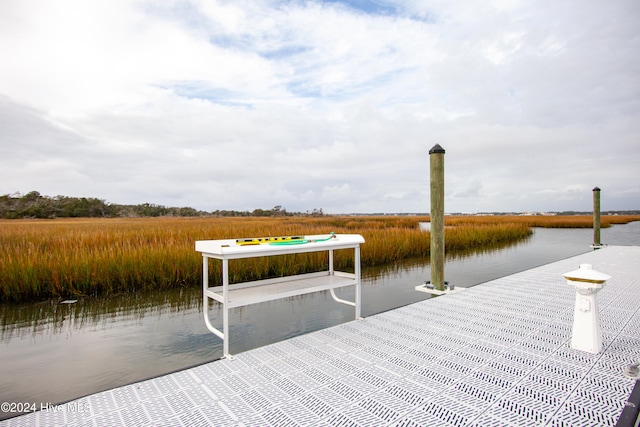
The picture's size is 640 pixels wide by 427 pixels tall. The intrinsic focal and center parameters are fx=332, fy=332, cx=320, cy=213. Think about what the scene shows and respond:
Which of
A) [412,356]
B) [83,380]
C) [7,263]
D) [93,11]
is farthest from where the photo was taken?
[93,11]

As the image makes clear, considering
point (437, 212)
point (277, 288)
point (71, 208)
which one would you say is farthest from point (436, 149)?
point (71, 208)

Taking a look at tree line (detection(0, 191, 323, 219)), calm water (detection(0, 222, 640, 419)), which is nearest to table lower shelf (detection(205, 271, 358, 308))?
calm water (detection(0, 222, 640, 419))

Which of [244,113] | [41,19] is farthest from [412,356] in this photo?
[244,113]

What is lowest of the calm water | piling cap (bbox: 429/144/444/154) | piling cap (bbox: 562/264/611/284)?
the calm water

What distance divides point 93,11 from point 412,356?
7059mm

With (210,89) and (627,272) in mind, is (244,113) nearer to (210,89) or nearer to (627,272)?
(210,89)

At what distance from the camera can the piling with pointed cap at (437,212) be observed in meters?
4.21

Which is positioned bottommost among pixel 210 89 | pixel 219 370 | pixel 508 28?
pixel 219 370

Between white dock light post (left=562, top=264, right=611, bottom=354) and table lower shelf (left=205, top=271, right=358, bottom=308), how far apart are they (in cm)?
166

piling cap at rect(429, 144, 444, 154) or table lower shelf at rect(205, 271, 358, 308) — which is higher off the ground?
piling cap at rect(429, 144, 444, 154)

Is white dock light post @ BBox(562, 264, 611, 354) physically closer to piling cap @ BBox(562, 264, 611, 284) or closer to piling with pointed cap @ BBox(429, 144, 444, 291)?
piling cap @ BBox(562, 264, 611, 284)

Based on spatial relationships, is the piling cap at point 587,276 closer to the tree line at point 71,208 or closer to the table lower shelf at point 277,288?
the table lower shelf at point 277,288

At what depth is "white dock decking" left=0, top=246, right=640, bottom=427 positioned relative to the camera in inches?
58.5

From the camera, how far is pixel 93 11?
5.58 m
